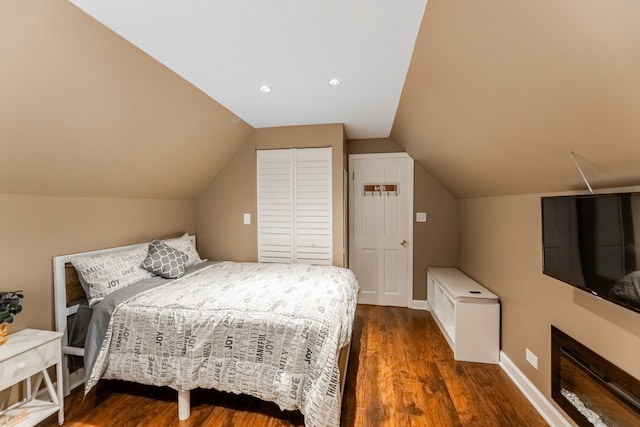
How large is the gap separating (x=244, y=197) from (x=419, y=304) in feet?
9.06

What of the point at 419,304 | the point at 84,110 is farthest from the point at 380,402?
the point at 84,110

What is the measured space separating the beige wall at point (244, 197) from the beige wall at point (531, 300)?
151 cm

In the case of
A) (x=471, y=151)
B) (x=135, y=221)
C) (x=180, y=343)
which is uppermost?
(x=471, y=151)

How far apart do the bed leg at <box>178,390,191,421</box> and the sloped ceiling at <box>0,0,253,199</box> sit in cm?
174

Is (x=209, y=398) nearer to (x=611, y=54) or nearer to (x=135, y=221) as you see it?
(x=135, y=221)

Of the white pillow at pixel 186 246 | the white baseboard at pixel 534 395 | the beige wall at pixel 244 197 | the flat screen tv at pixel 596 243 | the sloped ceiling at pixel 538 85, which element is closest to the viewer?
the sloped ceiling at pixel 538 85

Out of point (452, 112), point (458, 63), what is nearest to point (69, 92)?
point (458, 63)

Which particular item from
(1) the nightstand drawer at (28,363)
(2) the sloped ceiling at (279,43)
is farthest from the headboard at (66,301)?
(2) the sloped ceiling at (279,43)

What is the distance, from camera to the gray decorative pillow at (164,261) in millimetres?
2512

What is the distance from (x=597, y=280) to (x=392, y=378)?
5.18 ft

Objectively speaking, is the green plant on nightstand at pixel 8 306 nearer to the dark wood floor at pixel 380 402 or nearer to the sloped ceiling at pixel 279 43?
the dark wood floor at pixel 380 402

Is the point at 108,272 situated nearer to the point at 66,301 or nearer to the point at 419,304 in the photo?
the point at 66,301

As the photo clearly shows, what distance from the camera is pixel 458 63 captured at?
1.49 meters

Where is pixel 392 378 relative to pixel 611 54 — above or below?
below
